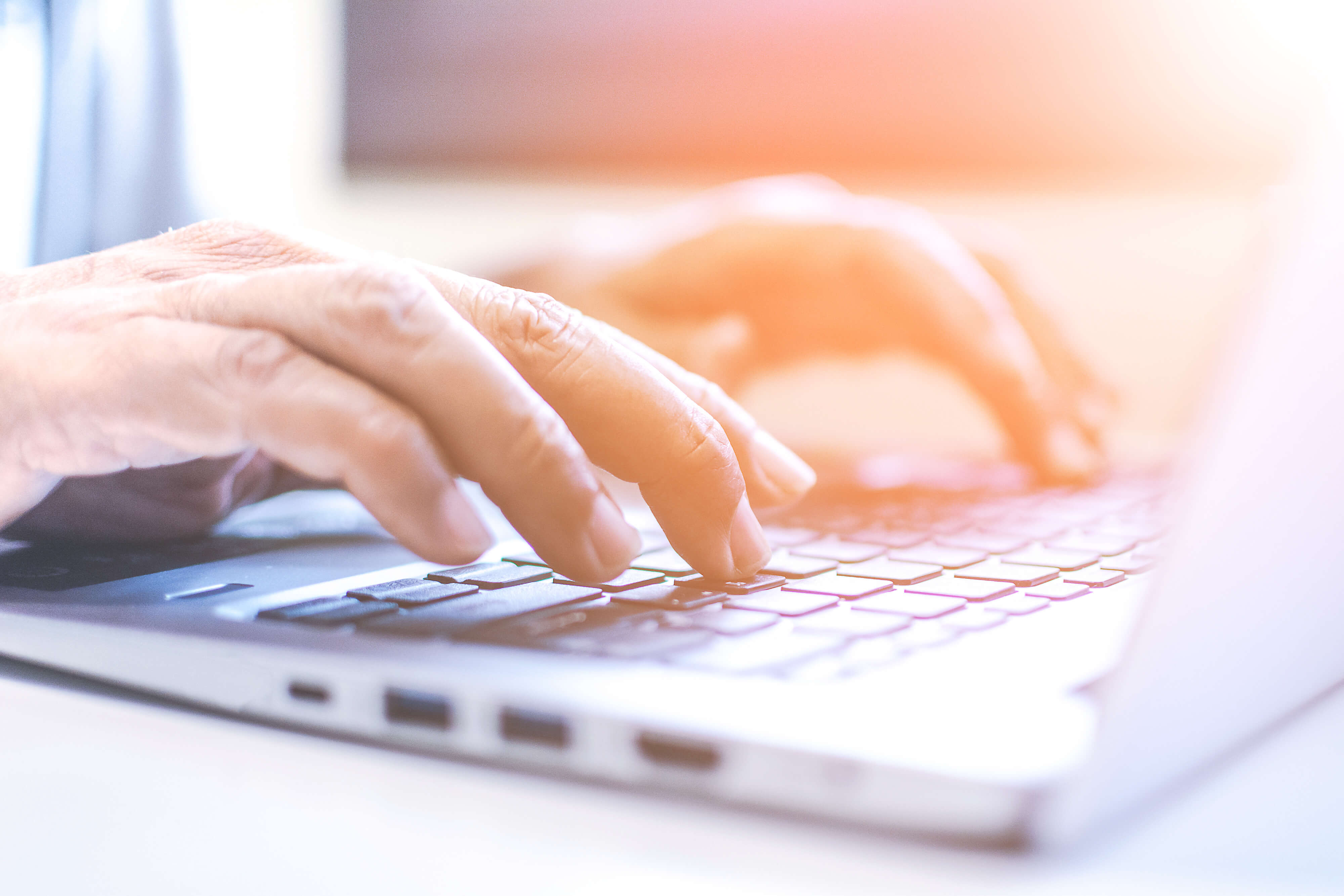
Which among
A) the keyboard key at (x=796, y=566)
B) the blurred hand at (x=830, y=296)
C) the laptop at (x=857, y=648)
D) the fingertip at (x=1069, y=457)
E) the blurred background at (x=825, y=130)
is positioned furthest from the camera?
the blurred background at (x=825, y=130)

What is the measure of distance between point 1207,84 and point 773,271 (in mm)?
672

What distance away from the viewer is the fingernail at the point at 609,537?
37 centimetres

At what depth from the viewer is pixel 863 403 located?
146 centimetres

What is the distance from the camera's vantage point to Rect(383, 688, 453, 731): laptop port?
0.89 feet

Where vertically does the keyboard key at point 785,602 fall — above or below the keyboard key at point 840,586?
above

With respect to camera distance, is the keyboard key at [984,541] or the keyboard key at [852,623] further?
the keyboard key at [984,541]

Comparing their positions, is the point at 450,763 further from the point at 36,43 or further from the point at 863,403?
the point at 863,403

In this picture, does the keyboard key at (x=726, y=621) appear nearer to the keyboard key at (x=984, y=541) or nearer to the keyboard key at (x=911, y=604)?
the keyboard key at (x=911, y=604)

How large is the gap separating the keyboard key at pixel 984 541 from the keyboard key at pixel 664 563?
138 mm

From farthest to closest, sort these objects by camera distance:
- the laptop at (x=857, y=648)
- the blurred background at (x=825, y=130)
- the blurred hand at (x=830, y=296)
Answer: the blurred background at (x=825, y=130) < the blurred hand at (x=830, y=296) < the laptop at (x=857, y=648)

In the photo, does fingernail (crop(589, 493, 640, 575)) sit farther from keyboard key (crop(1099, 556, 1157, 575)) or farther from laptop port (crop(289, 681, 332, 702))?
keyboard key (crop(1099, 556, 1157, 575))

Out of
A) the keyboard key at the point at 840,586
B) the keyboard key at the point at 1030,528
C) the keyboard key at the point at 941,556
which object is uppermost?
the keyboard key at the point at 840,586

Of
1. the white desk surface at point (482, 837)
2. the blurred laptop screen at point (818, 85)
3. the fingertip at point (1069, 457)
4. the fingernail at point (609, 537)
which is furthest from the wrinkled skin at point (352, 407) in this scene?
the blurred laptop screen at point (818, 85)

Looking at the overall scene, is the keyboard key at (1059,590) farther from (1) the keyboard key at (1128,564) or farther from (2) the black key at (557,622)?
(2) the black key at (557,622)
